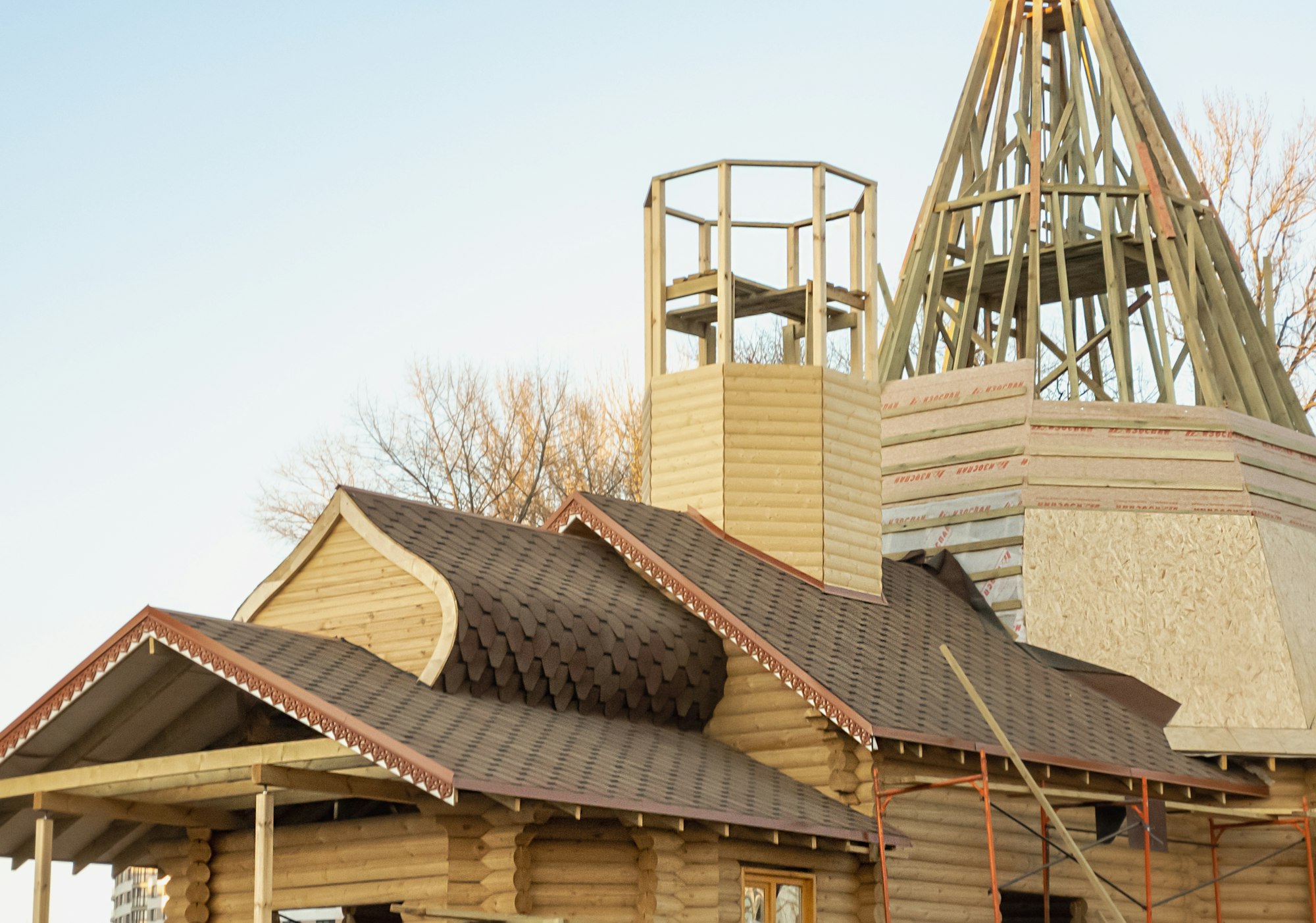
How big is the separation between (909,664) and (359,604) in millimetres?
5080

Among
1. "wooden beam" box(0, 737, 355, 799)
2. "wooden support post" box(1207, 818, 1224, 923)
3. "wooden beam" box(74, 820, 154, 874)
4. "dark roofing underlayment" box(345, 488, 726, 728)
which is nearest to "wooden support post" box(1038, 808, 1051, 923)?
"wooden support post" box(1207, 818, 1224, 923)

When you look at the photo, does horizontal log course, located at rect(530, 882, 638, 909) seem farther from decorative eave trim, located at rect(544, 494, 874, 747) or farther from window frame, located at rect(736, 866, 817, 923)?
decorative eave trim, located at rect(544, 494, 874, 747)

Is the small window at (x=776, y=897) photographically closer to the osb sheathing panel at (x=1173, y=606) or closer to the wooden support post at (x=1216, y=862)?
the wooden support post at (x=1216, y=862)

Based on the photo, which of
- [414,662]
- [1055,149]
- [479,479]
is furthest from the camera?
[479,479]

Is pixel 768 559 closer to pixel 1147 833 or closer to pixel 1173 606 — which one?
pixel 1147 833

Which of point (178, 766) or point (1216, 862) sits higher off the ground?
point (178, 766)

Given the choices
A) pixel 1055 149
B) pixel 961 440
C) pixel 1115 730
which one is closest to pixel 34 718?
pixel 1115 730

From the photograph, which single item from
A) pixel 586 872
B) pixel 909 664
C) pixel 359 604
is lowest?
pixel 586 872

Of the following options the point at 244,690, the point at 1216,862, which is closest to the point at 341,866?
the point at 244,690

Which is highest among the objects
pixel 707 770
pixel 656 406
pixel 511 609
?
pixel 656 406

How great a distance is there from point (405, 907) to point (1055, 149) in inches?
580

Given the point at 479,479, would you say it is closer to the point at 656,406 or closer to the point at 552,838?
the point at 656,406

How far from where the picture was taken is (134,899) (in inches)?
1330

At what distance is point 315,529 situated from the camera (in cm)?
1534
